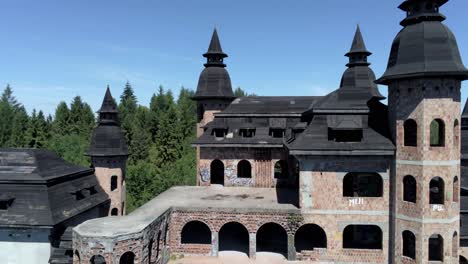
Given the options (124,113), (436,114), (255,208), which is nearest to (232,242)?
(255,208)

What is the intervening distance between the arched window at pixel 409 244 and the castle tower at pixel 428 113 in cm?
139

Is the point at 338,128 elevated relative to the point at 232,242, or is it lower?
elevated

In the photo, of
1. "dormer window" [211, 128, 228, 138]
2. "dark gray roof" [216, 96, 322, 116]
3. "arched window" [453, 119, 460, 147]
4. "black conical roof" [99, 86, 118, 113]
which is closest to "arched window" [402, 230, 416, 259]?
"arched window" [453, 119, 460, 147]

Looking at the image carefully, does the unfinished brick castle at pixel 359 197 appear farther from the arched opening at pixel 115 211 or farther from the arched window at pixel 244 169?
the arched window at pixel 244 169

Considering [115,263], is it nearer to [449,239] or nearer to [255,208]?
[255,208]

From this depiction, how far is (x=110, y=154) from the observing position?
2775 centimetres

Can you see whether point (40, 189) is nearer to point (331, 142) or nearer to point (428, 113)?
point (331, 142)

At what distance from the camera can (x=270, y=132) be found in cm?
3167

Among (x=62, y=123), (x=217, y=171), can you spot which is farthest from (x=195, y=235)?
(x=62, y=123)

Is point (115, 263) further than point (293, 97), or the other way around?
point (293, 97)

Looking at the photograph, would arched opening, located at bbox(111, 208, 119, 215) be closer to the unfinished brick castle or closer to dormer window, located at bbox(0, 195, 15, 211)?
the unfinished brick castle

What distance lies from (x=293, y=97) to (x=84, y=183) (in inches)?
820

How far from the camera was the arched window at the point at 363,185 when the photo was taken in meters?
28.5

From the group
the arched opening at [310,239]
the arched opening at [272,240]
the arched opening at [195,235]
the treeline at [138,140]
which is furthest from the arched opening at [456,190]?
the treeline at [138,140]
